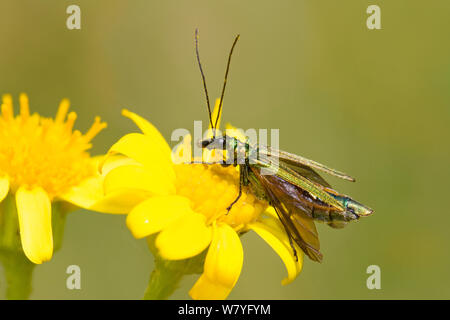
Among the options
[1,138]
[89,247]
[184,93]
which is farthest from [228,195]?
[184,93]

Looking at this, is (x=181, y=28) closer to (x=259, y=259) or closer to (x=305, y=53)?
(x=305, y=53)

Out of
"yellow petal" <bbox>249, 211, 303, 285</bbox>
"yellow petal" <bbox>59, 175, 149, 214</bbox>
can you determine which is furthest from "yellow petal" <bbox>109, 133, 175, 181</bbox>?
"yellow petal" <bbox>249, 211, 303, 285</bbox>

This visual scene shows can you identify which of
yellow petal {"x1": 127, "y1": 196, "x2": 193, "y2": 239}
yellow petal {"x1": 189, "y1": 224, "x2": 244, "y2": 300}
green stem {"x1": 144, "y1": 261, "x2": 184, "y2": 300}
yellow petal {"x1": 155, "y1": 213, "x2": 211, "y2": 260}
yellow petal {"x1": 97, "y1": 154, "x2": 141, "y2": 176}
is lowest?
green stem {"x1": 144, "y1": 261, "x2": 184, "y2": 300}

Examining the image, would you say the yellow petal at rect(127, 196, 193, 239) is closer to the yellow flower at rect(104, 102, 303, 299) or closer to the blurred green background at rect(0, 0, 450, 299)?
the yellow flower at rect(104, 102, 303, 299)

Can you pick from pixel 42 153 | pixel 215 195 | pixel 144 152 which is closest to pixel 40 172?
pixel 42 153

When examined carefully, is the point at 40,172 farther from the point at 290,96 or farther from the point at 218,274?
the point at 290,96

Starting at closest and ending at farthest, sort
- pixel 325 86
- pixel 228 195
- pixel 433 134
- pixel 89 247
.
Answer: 1. pixel 228 195
2. pixel 89 247
3. pixel 433 134
4. pixel 325 86

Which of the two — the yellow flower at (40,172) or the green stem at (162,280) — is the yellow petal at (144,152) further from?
the green stem at (162,280)
